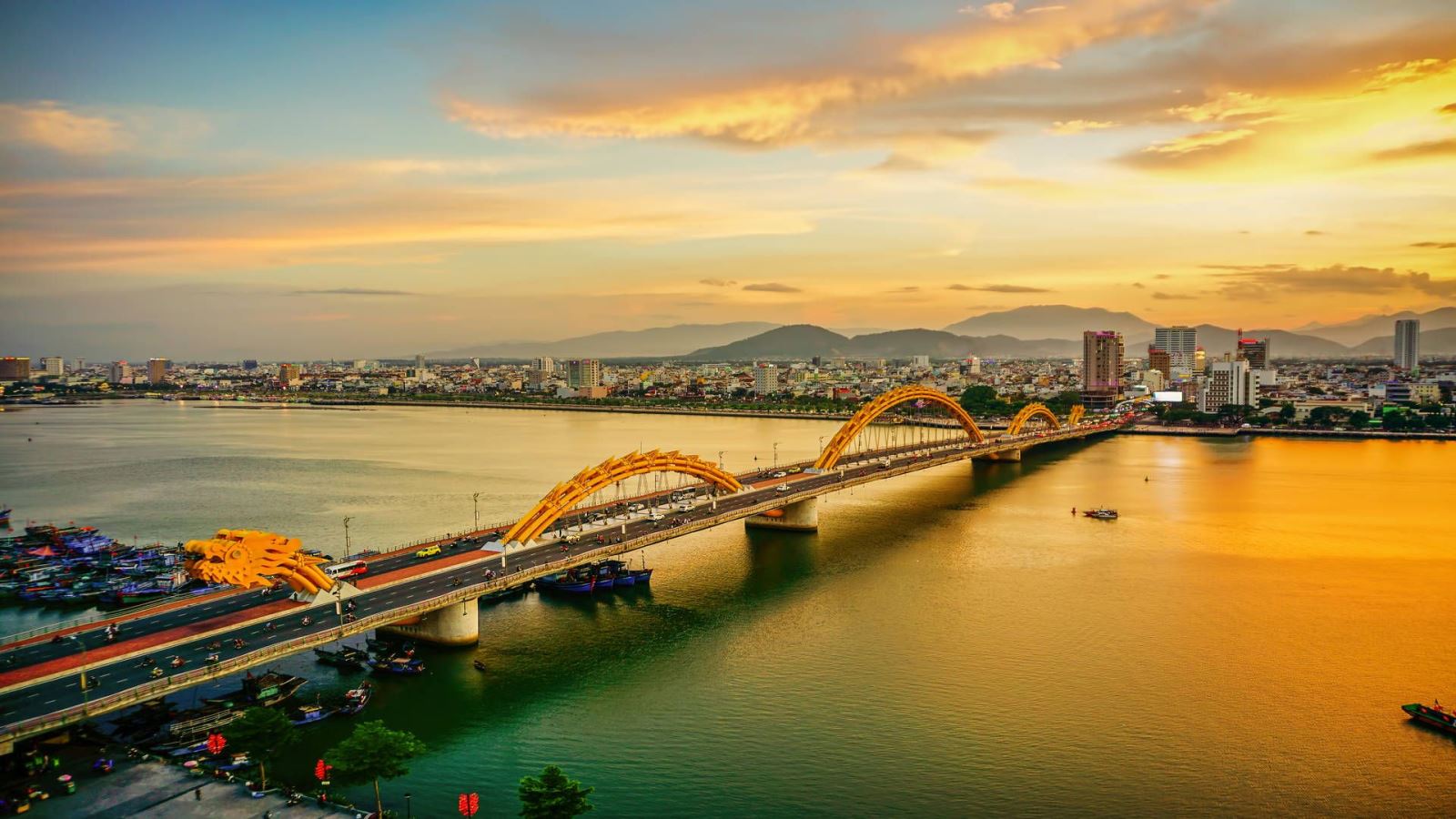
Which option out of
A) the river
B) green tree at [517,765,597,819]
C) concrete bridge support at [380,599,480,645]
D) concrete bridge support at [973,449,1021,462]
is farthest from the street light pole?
concrete bridge support at [973,449,1021,462]

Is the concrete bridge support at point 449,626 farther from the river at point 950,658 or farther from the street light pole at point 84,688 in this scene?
the street light pole at point 84,688

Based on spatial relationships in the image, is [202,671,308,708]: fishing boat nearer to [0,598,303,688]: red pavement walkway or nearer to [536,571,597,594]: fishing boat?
[0,598,303,688]: red pavement walkway

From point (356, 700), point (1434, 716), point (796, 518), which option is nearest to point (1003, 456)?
point (796, 518)

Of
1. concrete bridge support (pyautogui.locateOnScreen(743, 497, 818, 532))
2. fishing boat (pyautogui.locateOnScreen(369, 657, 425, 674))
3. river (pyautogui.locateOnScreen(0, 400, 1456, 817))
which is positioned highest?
concrete bridge support (pyautogui.locateOnScreen(743, 497, 818, 532))

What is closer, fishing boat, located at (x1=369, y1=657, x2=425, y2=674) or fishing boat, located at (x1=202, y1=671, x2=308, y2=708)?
fishing boat, located at (x1=202, y1=671, x2=308, y2=708)

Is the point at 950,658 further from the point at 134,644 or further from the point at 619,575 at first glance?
the point at 134,644

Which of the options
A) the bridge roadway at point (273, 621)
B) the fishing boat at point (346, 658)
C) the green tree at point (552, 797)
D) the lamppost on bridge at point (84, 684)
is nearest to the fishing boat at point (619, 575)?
the bridge roadway at point (273, 621)

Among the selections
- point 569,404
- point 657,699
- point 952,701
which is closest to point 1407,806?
point 952,701
